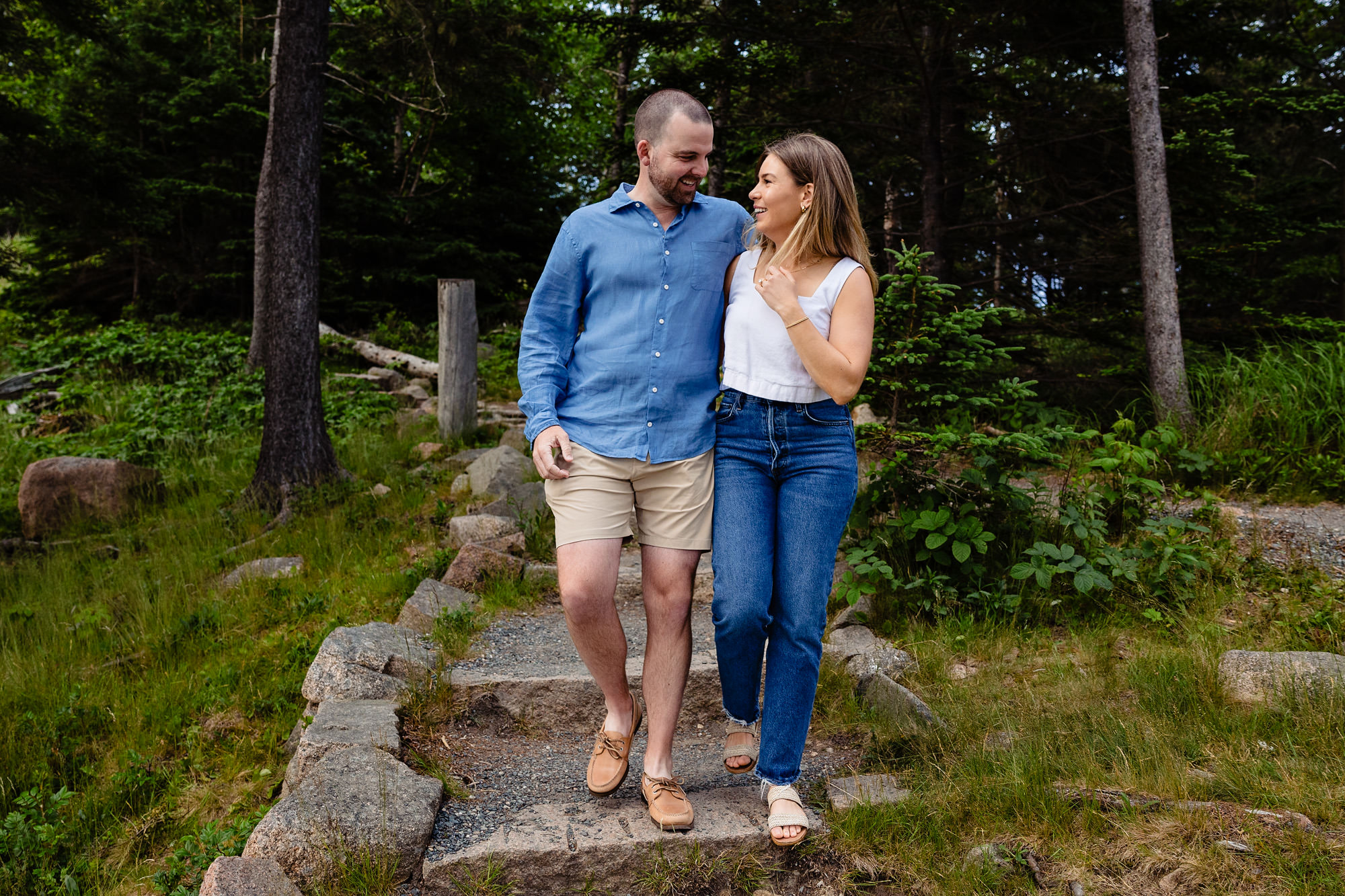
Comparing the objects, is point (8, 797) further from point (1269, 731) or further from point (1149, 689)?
point (1269, 731)

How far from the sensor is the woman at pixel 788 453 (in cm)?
246

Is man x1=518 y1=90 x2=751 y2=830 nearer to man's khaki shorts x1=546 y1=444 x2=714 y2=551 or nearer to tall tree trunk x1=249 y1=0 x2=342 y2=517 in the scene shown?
man's khaki shorts x1=546 y1=444 x2=714 y2=551

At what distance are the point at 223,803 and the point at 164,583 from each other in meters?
2.49

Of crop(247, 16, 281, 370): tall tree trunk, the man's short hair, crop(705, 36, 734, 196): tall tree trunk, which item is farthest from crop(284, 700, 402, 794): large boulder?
crop(247, 16, 281, 370): tall tree trunk

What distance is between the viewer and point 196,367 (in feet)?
34.0

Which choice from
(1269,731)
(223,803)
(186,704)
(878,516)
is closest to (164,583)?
(186,704)

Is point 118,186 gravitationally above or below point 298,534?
above

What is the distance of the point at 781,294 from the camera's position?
2391mm

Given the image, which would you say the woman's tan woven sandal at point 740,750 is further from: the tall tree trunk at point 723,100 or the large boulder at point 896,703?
the tall tree trunk at point 723,100

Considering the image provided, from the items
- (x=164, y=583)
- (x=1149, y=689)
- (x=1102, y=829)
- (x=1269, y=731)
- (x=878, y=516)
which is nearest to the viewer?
(x=1102, y=829)

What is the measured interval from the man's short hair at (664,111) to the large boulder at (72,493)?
20.0ft

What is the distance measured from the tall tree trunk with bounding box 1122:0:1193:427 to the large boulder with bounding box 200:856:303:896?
261 inches

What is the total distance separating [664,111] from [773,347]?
75 cm

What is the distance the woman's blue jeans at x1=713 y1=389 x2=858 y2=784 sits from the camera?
8.09 ft
